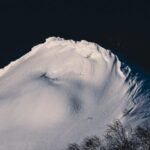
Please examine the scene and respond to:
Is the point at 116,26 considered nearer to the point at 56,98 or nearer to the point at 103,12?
the point at 103,12

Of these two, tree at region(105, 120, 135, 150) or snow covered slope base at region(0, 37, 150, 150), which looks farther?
snow covered slope base at region(0, 37, 150, 150)

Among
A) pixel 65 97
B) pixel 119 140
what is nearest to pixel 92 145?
pixel 119 140

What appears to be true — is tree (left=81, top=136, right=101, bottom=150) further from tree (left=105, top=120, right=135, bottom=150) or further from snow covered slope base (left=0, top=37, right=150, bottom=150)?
snow covered slope base (left=0, top=37, right=150, bottom=150)

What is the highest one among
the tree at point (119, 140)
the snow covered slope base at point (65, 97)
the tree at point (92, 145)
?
the snow covered slope base at point (65, 97)

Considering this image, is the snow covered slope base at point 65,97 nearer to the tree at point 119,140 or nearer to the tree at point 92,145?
the tree at point 92,145

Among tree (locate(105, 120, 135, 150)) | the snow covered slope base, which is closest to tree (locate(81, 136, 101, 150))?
tree (locate(105, 120, 135, 150))

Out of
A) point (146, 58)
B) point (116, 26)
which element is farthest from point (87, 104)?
point (116, 26)

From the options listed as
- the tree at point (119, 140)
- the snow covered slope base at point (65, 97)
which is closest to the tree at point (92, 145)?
the tree at point (119, 140)

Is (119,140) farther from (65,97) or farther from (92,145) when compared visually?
(65,97)
